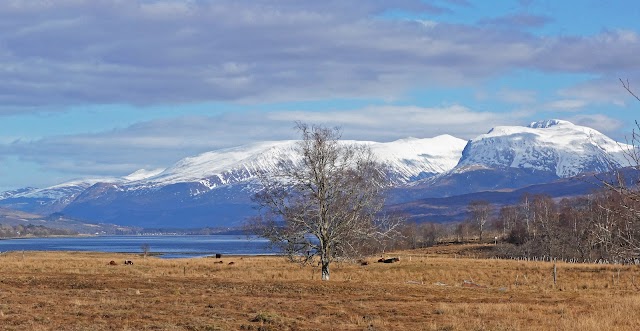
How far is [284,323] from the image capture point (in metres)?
29.1

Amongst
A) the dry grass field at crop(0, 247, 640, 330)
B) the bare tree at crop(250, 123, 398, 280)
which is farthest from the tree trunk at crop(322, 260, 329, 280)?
the dry grass field at crop(0, 247, 640, 330)

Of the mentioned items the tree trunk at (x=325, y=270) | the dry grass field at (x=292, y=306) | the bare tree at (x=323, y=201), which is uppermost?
the bare tree at (x=323, y=201)

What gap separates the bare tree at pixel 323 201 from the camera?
56156 mm

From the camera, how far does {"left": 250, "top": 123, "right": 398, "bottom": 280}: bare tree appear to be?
56.2m

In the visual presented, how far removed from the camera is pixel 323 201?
56.3 metres

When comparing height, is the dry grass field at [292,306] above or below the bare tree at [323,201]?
below

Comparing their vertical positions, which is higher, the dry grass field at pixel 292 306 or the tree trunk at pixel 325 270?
the tree trunk at pixel 325 270

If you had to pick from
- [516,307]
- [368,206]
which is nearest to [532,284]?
[368,206]

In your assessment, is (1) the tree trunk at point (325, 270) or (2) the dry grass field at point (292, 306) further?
(1) the tree trunk at point (325, 270)

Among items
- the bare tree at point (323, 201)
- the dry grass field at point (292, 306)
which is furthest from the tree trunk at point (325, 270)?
the dry grass field at point (292, 306)

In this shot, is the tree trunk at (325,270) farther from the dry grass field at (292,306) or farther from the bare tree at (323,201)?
the dry grass field at (292,306)

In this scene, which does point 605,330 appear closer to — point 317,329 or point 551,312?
point 551,312

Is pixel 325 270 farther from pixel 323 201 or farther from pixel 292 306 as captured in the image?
pixel 292 306

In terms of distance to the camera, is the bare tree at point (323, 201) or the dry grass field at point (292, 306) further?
the bare tree at point (323, 201)
